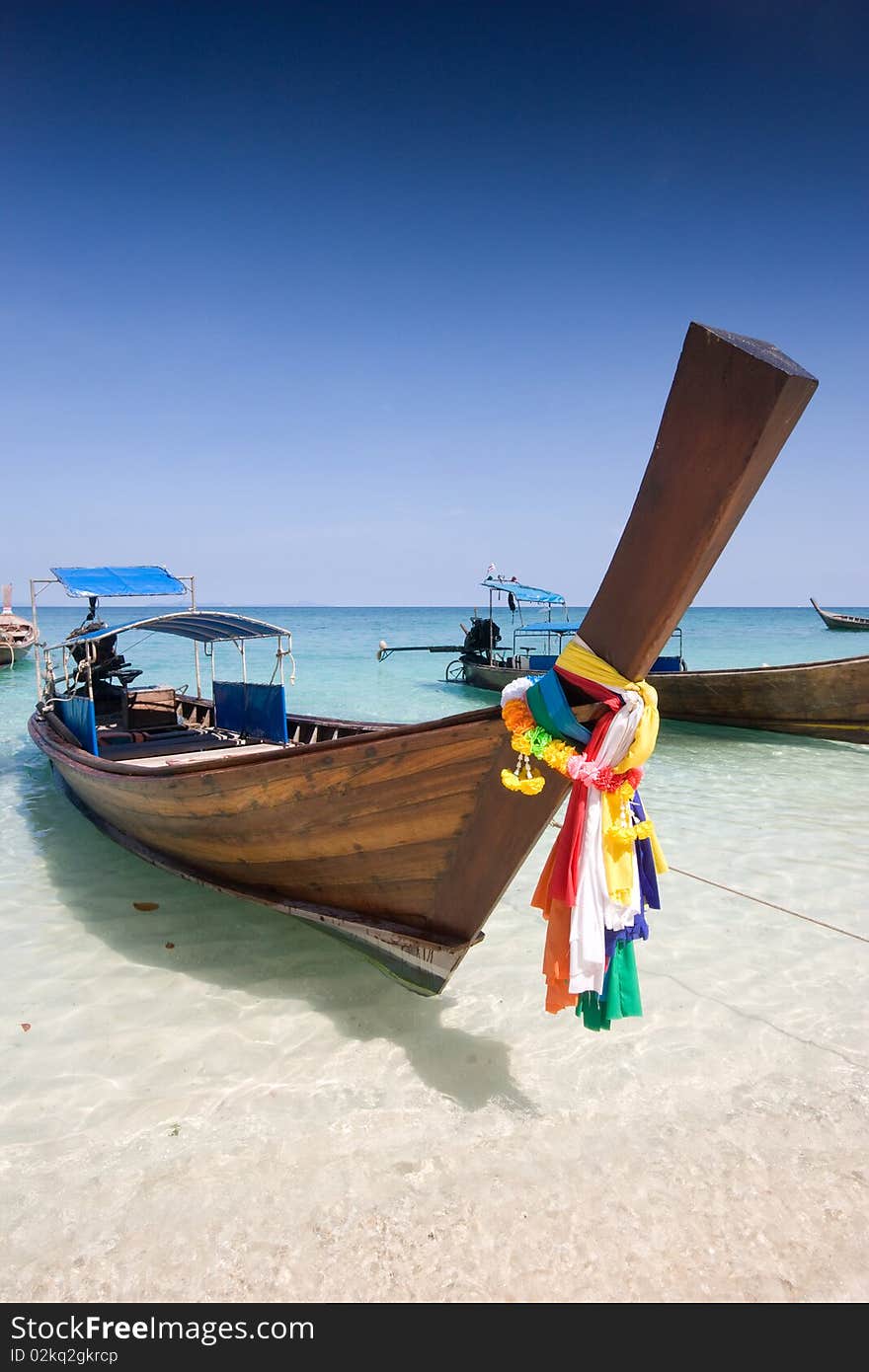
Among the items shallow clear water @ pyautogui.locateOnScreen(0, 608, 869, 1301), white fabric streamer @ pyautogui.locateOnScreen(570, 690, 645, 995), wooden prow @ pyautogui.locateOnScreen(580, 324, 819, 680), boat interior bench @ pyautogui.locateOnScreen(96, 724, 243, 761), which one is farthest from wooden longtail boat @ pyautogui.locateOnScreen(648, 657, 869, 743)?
wooden prow @ pyautogui.locateOnScreen(580, 324, 819, 680)

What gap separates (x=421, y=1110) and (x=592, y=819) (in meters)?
1.73

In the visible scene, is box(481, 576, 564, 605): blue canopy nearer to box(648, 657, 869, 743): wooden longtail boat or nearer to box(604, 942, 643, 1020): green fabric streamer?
box(648, 657, 869, 743): wooden longtail boat

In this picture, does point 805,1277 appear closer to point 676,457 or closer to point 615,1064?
point 615,1064

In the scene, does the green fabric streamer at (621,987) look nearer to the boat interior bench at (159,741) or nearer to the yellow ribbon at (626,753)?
the yellow ribbon at (626,753)

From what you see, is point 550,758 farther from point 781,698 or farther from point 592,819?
point 781,698

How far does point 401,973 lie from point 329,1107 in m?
0.81

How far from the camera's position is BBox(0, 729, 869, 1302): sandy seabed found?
2.55 m

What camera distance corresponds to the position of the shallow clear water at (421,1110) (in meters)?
2.57

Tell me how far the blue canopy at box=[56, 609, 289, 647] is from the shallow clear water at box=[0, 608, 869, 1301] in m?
2.63

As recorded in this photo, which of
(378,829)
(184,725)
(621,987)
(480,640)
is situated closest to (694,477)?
(621,987)

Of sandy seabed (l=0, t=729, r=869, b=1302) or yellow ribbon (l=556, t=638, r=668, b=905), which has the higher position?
yellow ribbon (l=556, t=638, r=668, b=905)

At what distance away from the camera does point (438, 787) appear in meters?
3.35

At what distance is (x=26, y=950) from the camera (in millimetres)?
4957

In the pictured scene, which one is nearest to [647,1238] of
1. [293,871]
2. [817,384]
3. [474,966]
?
[474,966]
